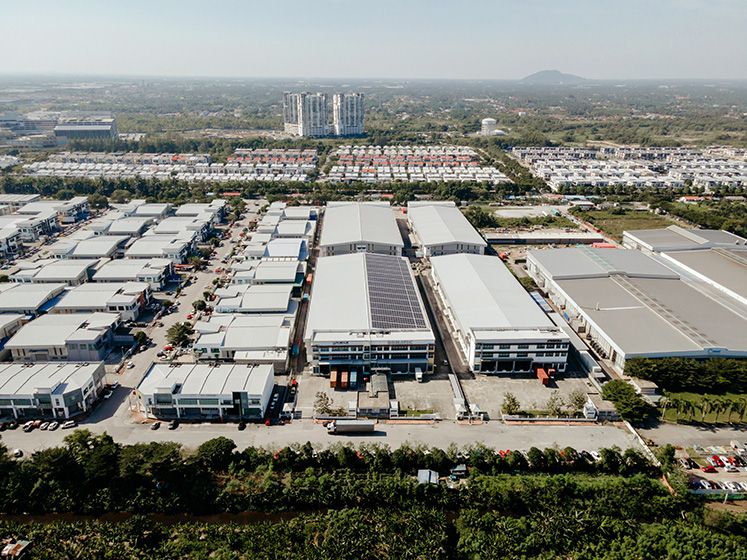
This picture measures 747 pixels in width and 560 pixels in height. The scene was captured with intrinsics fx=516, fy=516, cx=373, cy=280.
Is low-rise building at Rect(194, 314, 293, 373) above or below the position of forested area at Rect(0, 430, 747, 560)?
above

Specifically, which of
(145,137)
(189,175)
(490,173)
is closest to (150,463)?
(189,175)

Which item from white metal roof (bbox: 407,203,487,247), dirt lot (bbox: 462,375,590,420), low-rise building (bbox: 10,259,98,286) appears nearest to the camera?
dirt lot (bbox: 462,375,590,420)

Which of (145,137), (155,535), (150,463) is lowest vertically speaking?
(155,535)

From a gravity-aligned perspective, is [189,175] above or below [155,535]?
above

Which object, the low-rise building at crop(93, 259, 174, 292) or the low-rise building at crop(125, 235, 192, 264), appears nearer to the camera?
the low-rise building at crop(93, 259, 174, 292)

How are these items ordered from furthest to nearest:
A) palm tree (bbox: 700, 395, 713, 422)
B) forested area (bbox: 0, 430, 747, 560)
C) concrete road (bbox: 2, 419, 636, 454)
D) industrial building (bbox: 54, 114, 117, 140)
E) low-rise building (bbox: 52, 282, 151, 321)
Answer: industrial building (bbox: 54, 114, 117, 140), low-rise building (bbox: 52, 282, 151, 321), palm tree (bbox: 700, 395, 713, 422), concrete road (bbox: 2, 419, 636, 454), forested area (bbox: 0, 430, 747, 560)

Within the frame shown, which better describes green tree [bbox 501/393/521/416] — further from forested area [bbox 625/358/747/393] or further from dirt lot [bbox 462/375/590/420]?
forested area [bbox 625/358/747/393]

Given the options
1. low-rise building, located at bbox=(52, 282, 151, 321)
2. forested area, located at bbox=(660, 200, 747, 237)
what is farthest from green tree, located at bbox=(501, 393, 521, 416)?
forested area, located at bbox=(660, 200, 747, 237)

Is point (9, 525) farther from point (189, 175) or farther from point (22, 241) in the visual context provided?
point (189, 175)

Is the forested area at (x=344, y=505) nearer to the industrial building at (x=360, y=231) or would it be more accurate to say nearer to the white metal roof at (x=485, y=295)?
the white metal roof at (x=485, y=295)
